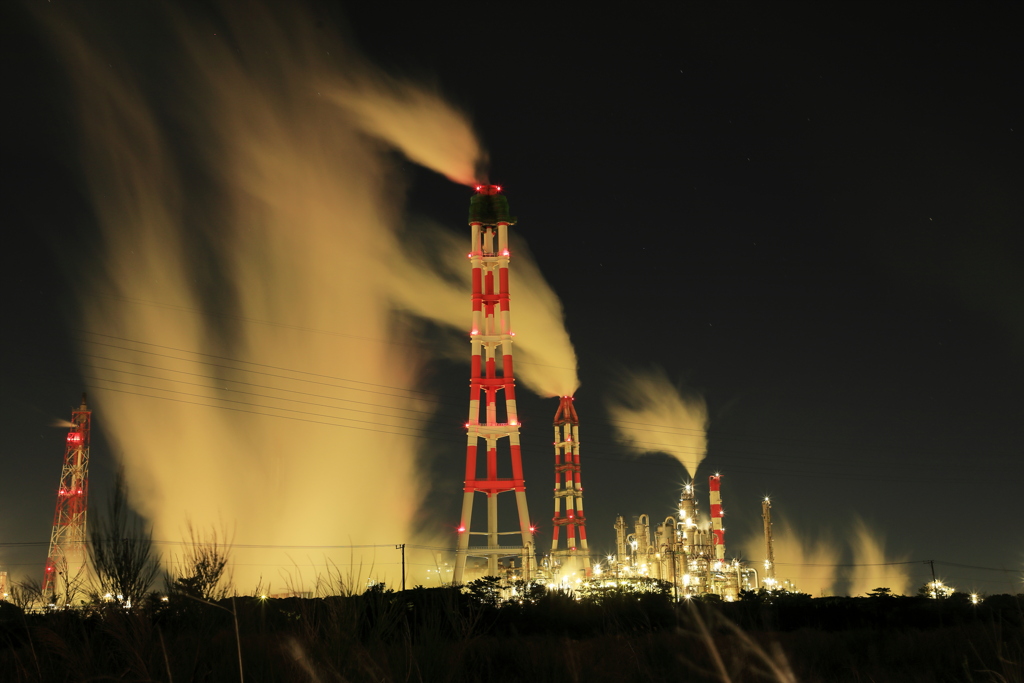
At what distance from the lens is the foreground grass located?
12203 millimetres

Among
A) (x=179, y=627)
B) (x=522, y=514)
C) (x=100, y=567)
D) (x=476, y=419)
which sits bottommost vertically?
(x=179, y=627)

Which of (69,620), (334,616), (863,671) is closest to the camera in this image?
(334,616)

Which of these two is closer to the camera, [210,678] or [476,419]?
[210,678]

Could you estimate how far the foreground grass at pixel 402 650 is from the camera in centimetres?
1220

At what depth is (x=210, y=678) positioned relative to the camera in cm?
1278

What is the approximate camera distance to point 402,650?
13.0 m

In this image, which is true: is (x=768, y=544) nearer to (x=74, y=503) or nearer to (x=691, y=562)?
(x=691, y=562)

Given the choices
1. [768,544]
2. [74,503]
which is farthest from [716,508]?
[74,503]

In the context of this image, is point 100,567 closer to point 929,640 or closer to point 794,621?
point 929,640

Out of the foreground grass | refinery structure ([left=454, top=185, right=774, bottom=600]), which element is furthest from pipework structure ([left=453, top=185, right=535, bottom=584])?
the foreground grass

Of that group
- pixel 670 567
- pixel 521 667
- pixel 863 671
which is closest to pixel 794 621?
pixel 863 671

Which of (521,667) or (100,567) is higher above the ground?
(100,567)

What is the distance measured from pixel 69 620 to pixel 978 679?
17516mm

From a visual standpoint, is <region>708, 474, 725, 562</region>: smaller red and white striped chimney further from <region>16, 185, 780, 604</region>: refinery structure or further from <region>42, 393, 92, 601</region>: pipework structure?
<region>42, 393, 92, 601</region>: pipework structure
